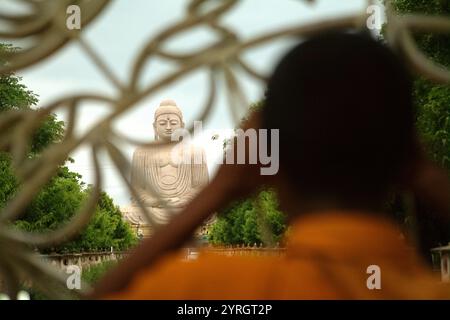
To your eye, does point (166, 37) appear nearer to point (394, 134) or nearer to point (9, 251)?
point (9, 251)

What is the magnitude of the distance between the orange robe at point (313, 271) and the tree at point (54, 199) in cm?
95

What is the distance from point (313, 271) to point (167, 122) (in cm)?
89

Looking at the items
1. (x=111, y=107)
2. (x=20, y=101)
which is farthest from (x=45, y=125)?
(x=111, y=107)

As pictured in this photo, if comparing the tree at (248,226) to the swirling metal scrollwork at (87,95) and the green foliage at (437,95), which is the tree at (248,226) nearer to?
the swirling metal scrollwork at (87,95)

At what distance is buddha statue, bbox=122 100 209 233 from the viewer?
3.85 ft

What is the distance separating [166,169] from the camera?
1.27 m

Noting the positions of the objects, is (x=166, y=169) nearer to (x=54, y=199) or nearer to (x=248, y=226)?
(x=248, y=226)

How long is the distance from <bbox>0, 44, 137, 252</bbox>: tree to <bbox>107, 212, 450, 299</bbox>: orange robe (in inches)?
37.4

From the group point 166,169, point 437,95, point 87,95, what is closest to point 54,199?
point 166,169

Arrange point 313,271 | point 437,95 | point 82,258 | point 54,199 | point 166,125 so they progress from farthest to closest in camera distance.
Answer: point 437,95
point 54,199
point 82,258
point 166,125
point 313,271

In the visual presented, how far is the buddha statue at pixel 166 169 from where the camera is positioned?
1173 mm

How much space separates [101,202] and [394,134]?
1.38 meters

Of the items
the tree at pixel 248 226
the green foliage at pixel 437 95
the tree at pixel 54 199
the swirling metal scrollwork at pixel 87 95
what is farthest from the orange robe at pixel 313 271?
the green foliage at pixel 437 95
